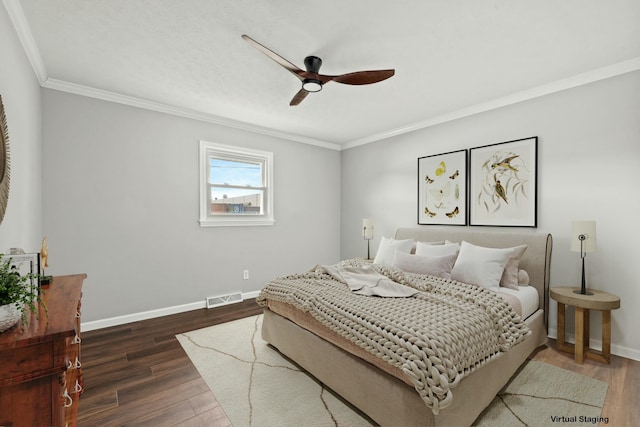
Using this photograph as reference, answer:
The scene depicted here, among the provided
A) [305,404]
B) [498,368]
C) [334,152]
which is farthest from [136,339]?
[334,152]

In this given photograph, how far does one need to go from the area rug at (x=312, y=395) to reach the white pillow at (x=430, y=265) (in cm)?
100

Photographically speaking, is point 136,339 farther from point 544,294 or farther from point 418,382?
point 544,294

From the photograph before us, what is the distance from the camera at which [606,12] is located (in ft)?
6.33

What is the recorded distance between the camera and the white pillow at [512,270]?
2732 mm

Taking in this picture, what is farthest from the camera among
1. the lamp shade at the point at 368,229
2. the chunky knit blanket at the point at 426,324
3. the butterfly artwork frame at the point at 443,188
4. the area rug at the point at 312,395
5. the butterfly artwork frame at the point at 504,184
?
the lamp shade at the point at 368,229

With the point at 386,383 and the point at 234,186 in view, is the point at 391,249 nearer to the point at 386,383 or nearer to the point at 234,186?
the point at 386,383

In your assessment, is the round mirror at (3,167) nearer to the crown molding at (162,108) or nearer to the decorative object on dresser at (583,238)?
the crown molding at (162,108)

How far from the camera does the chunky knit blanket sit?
4.77ft

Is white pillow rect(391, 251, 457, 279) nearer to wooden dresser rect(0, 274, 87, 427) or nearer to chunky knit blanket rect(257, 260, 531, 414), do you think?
chunky knit blanket rect(257, 260, 531, 414)

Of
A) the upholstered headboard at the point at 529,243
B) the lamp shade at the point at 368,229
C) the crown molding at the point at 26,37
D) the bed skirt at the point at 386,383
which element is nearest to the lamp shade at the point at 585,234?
the upholstered headboard at the point at 529,243

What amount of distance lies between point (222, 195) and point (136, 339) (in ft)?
6.63

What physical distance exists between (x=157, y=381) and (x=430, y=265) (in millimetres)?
2621

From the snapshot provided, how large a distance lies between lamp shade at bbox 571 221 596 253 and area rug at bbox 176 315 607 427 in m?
1.04

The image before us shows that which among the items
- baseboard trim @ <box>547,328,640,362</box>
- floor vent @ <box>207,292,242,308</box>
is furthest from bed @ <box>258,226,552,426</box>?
floor vent @ <box>207,292,242,308</box>
